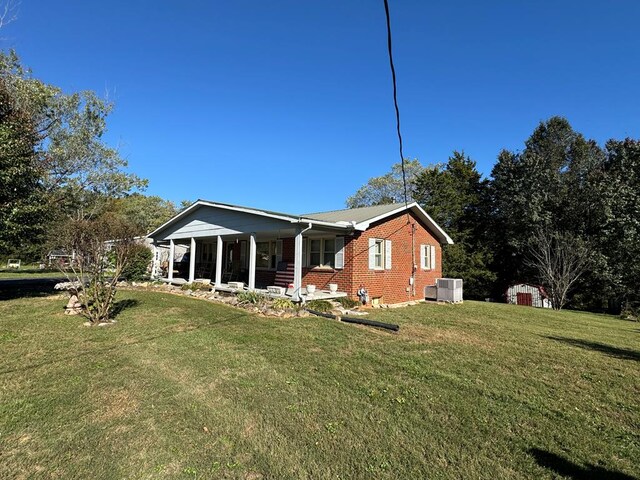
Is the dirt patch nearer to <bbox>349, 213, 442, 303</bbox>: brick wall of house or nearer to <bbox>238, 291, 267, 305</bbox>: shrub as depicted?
<bbox>349, 213, 442, 303</bbox>: brick wall of house

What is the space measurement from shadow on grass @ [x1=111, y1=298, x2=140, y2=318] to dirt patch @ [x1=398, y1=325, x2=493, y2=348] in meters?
7.43

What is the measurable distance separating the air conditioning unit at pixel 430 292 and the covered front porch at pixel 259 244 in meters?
5.56

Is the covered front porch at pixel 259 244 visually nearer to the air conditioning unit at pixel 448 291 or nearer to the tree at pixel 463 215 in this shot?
the air conditioning unit at pixel 448 291

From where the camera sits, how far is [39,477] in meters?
2.78

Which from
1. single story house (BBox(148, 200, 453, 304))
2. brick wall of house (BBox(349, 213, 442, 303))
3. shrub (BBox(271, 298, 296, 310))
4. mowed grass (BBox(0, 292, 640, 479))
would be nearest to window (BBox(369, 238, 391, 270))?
single story house (BBox(148, 200, 453, 304))

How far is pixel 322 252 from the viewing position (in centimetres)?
1397

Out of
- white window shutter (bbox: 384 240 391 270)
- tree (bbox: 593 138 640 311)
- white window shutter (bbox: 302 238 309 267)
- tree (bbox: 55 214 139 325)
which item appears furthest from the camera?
tree (bbox: 593 138 640 311)

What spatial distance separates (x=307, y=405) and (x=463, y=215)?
28.0m

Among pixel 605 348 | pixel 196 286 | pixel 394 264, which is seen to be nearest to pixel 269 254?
pixel 196 286

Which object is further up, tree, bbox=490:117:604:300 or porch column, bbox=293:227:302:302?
tree, bbox=490:117:604:300

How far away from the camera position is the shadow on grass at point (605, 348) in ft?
23.2

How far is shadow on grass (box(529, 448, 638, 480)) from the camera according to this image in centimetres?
292

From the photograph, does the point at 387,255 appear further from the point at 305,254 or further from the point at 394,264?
the point at 305,254

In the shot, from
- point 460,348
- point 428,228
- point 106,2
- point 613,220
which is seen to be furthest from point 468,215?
point 106,2
